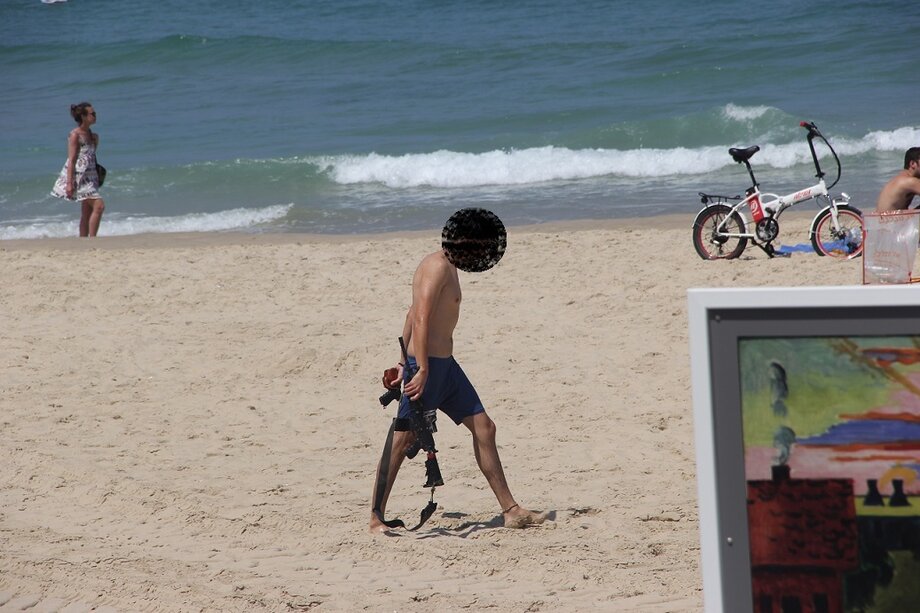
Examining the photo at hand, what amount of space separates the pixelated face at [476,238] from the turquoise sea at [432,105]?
8370 millimetres

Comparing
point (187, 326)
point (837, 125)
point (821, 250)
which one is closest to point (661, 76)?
point (837, 125)

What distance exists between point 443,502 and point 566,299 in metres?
3.36

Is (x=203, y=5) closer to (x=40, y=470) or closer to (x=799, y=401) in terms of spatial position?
(x=40, y=470)

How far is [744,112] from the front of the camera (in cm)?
1891

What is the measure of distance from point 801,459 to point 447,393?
264cm

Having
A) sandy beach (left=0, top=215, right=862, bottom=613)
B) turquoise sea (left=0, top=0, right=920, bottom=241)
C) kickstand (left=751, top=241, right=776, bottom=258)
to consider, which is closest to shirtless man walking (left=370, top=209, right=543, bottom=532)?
sandy beach (left=0, top=215, right=862, bottom=613)

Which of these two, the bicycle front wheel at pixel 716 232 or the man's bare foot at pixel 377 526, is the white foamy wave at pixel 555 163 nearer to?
the bicycle front wheel at pixel 716 232

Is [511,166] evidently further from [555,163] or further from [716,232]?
[716,232]

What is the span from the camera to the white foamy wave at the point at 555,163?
645 inches

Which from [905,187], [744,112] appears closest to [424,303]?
[905,187]

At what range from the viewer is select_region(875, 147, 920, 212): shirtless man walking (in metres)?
8.24

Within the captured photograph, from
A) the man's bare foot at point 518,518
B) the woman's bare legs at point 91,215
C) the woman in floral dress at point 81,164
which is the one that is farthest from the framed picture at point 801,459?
the woman's bare legs at point 91,215

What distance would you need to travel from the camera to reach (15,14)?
34.8 meters

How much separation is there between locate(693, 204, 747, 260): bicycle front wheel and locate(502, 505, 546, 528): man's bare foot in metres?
4.89
